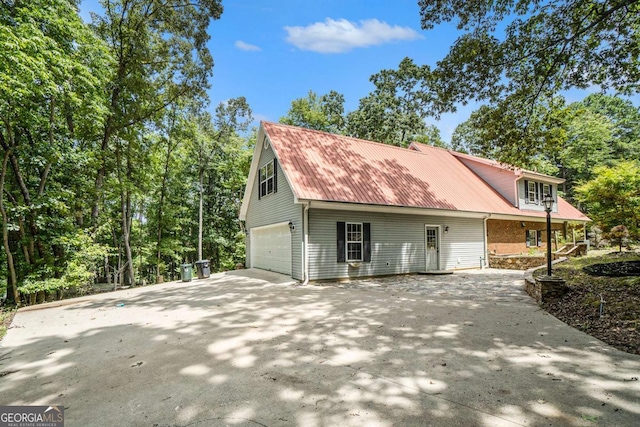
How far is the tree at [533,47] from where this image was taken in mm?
7129

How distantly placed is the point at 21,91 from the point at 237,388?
29.4 ft

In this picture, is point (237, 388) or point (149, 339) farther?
point (149, 339)

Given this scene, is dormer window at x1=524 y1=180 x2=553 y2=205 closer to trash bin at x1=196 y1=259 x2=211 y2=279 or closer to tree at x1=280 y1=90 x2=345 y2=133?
tree at x1=280 y1=90 x2=345 y2=133

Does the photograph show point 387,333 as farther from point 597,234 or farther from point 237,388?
point 597,234

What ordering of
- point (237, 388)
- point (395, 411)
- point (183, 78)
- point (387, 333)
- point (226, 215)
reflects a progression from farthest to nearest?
1. point (226, 215)
2. point (183, 78)
3. point (387, 333)
4. point (237, 388)
5. point (395, 411)

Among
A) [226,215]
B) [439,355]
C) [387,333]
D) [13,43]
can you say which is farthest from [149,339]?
[226,215]

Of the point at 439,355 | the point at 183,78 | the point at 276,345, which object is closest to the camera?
the point at 439,355

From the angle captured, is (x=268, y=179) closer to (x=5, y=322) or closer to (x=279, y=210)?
(x=279, y=210)

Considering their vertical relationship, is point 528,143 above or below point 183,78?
below

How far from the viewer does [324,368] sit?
3492 mm

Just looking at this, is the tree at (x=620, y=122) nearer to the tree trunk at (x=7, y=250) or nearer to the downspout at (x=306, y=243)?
the downspout at (x=306, y=243)

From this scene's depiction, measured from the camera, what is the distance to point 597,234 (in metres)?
21.3

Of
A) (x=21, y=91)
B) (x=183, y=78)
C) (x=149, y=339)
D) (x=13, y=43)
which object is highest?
(x=183, y=78)

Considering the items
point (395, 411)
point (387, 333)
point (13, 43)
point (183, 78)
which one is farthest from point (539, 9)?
point (183, 78)
